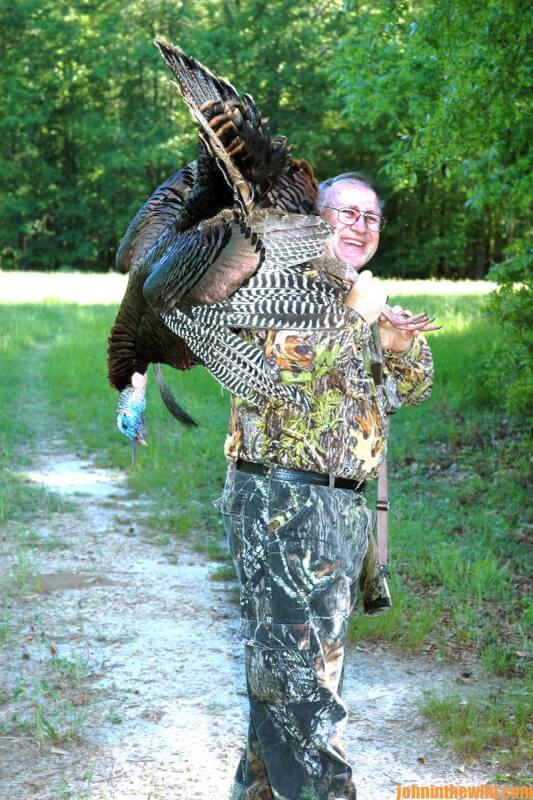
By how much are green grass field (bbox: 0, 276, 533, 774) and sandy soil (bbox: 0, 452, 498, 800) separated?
23cm

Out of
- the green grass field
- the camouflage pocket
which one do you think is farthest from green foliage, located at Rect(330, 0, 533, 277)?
the camouflage pocket

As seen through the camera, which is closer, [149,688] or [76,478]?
[149,688]

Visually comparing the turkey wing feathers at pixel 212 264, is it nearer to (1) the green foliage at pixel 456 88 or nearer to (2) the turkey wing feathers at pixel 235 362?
(2) the turkey wing feathers at pixel 235 362

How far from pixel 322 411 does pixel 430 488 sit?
5335 mm

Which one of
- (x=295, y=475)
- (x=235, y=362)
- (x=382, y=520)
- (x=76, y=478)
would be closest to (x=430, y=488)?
(x=76, y=478)

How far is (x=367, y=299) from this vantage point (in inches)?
107

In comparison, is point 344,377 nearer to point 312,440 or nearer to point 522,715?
point 312,440

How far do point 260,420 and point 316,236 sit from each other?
1.80 feet

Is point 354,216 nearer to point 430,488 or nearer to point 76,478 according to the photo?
point 430,488

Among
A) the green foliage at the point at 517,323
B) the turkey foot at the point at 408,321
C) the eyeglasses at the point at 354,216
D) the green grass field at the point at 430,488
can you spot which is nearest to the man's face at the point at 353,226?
the eyeglasses at the point at 354,216

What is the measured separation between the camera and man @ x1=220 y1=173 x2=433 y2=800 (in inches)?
109

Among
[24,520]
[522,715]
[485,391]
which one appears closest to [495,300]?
[485,391]

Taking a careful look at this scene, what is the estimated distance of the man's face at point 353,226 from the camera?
301 centimetres

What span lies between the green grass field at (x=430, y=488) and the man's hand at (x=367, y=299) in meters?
2.18
